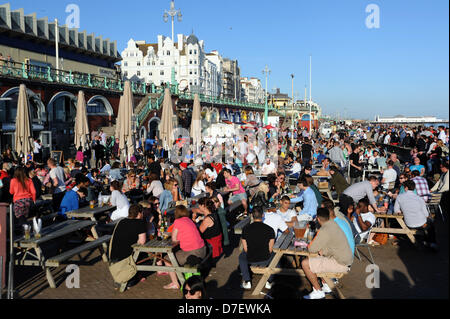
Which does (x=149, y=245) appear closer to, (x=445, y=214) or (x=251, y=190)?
(x=445, y=214)

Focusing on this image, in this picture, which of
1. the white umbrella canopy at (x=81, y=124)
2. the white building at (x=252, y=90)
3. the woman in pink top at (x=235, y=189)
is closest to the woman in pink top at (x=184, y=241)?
the woman in pink top at (x=235, y=189)

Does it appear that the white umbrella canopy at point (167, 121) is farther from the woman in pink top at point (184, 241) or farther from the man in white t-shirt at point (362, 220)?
the woman in pink top at point (184, 241)

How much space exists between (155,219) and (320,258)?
14.9 ft

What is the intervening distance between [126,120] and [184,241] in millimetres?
14143

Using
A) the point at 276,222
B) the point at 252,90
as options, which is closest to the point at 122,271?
the point at 276,222

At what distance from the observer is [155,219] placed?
392 inches

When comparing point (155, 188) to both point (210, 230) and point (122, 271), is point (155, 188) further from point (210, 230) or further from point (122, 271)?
point (122, 271)

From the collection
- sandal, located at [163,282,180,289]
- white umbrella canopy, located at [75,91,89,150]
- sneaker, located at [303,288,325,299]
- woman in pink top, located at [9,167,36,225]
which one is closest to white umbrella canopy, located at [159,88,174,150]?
white umbrella canopy, located at [75,91,89,150]

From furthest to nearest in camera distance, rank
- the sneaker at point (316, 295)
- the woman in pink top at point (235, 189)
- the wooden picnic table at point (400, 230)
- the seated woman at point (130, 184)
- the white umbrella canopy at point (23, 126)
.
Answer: the white umbrella canopy at point (23, 126), the seated woman at point (130, 184), the woman in pink top at point (235, 189), the wooden picnic table at point (400, 230), the sneaker at point (316, 295)

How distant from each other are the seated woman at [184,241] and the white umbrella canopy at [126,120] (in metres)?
13.7

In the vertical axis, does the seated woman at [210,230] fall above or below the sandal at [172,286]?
above

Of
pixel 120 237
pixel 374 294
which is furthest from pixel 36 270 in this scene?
pixel 374 294

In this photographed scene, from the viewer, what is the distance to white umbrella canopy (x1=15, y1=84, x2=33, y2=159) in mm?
17750

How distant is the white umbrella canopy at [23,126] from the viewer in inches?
699
